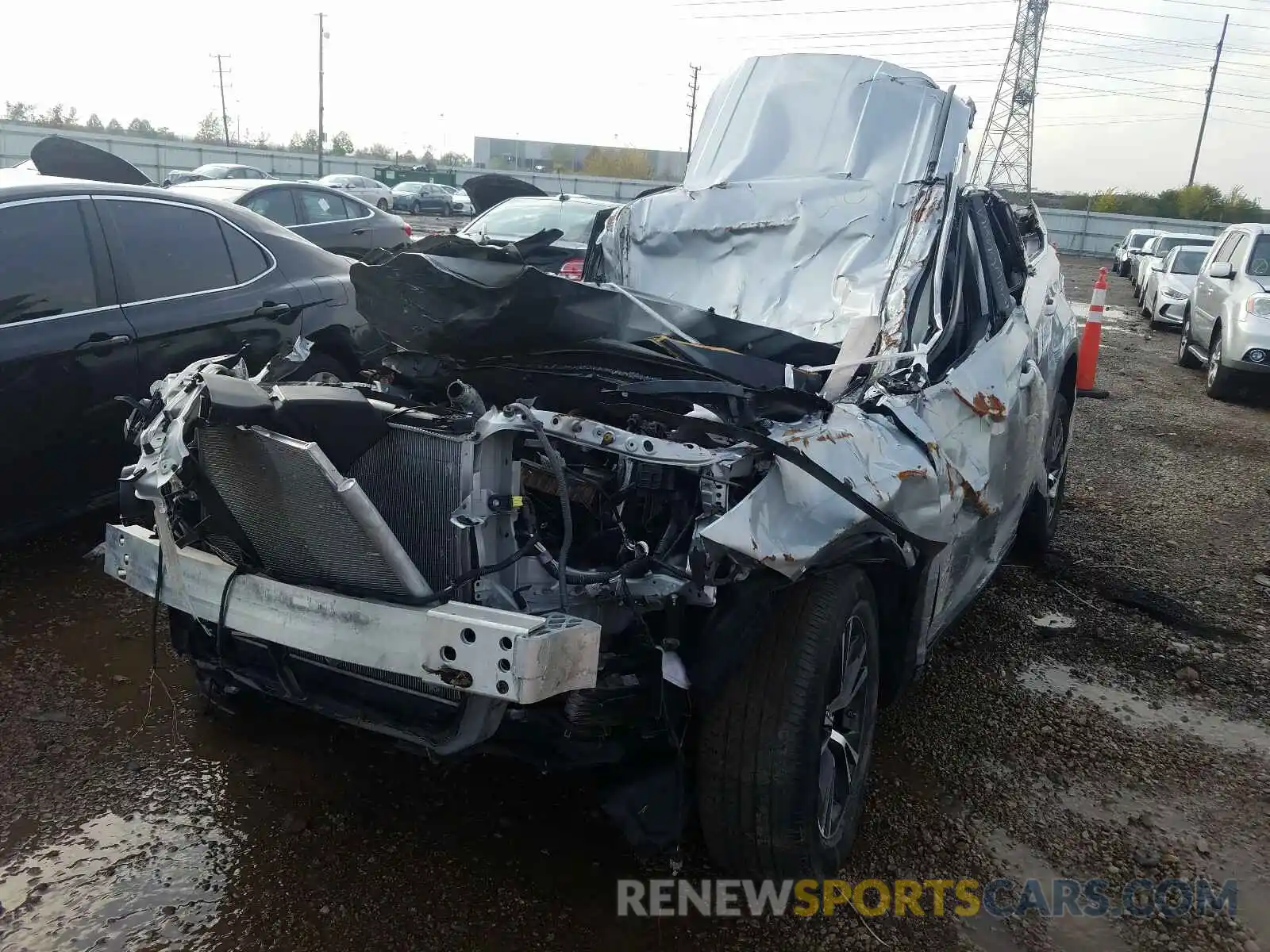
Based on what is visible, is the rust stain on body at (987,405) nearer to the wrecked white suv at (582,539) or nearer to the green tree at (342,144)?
the wrecked white suv at (582,539)

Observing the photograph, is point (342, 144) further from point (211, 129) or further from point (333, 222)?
point (333, 222)

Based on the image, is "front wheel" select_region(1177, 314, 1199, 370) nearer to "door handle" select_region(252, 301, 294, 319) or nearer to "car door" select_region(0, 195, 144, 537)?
"door handle" select_region(252, 301, 294, 319)

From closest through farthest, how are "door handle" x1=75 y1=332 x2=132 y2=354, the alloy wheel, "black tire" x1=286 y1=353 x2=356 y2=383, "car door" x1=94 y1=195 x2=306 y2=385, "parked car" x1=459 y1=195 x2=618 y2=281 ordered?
the alloy wheel
"black tire" x1=286 y1=353 x2=356 y2=383
"door handle" x1=75 y1=332 x2=132 y2=354
"car door" x1=94 y1=195 x2=306 y2=385
"parked car" x1=459 y1=195 x2=618 y2=281

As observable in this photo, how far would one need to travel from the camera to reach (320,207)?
10195 millimetres

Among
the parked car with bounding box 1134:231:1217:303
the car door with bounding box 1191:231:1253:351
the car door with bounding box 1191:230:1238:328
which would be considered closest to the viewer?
the car door with bounding box 1191:231:1253:351

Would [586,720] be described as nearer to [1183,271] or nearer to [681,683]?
[681,683]

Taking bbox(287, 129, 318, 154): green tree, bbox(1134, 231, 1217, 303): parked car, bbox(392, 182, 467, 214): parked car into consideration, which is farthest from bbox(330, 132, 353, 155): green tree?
bbox(1134, 231, 1217, 303): parked car

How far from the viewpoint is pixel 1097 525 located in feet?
18.0

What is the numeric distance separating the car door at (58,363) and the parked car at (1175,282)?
549 inches

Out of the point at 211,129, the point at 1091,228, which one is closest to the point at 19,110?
the point at 211,129

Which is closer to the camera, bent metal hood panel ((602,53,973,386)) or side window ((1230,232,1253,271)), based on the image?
bent metal hood panel ((602,53,973,386))

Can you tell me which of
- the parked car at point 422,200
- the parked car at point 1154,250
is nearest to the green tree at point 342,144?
the parked car at point 422,200

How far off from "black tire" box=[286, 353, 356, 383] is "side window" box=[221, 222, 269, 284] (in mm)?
1912

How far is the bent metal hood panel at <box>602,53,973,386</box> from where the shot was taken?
12.2 ft
